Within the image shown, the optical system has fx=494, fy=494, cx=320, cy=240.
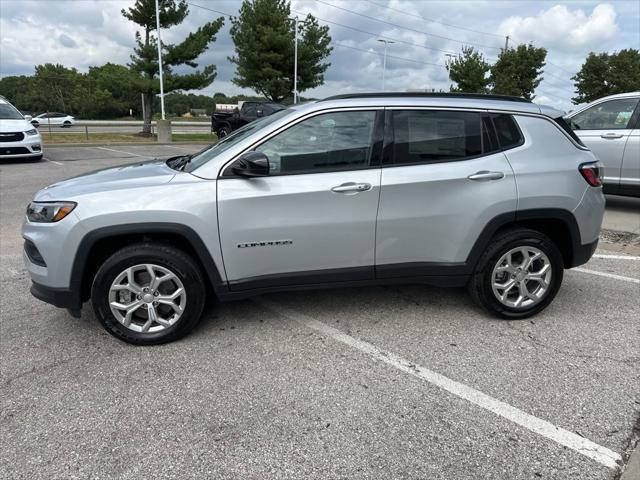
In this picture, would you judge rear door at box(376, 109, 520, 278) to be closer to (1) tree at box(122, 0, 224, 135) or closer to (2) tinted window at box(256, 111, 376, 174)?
(2) tinted window at box(256, 111, 376, 174)

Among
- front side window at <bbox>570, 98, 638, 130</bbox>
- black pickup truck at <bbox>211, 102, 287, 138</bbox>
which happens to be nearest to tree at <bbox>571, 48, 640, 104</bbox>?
black pickup truck at <bbox>211, 102, 287, 138</bbox>

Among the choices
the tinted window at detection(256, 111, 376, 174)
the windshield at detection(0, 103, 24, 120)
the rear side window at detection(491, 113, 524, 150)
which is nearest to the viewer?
the tinted window at detection(256, 111, 376, 174)

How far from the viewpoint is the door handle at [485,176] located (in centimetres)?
363

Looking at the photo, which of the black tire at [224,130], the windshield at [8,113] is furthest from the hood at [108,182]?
the black tire at [224,130]

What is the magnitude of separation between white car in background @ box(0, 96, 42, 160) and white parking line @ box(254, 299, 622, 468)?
11755 mm

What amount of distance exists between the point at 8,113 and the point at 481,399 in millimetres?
14478

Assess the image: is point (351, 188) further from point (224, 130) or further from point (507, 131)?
point (224, 130)

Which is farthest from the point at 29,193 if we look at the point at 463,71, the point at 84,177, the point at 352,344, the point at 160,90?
the point at 463,71

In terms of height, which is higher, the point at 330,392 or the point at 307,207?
the point at 307,207

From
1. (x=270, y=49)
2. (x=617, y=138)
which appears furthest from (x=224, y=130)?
(x=617, y=138)

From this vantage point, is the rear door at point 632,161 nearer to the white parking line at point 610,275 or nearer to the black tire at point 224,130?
the white parking line at point 610,275

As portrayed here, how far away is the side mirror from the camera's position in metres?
3.24

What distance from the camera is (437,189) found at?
3588 millimetres

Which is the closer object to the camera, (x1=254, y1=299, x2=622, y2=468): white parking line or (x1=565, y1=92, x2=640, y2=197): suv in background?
(x1=254, y1=299, x2=622, y2=468): white parking line
